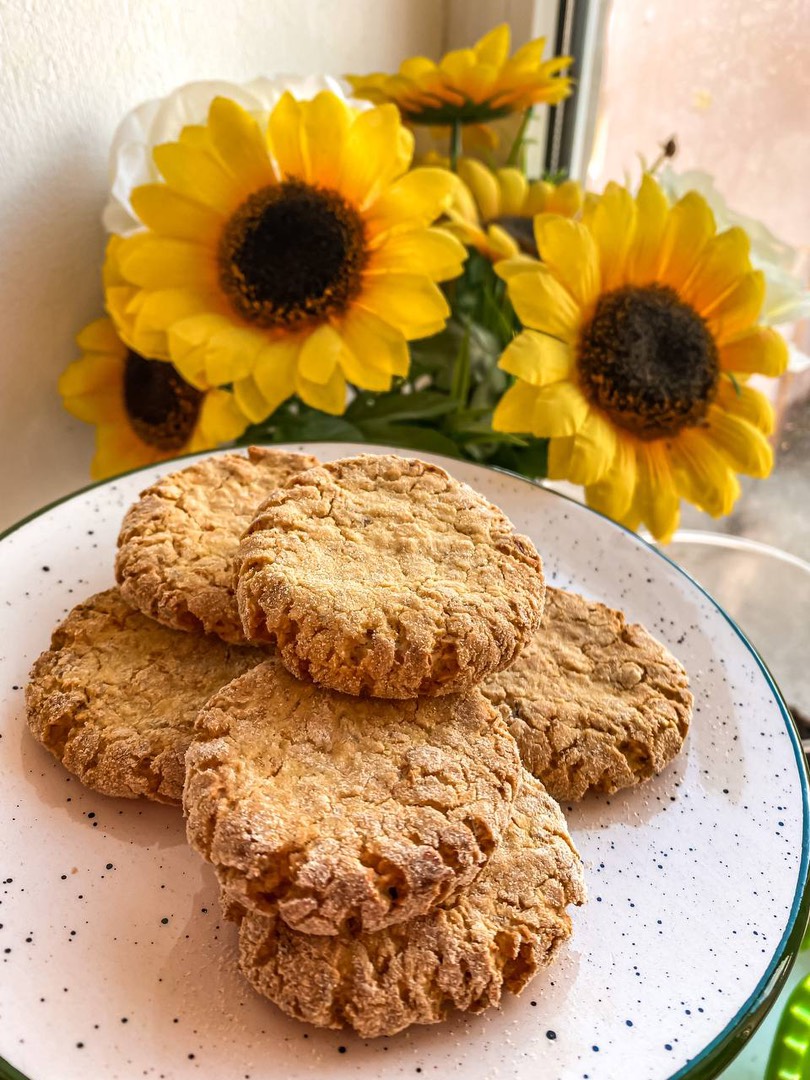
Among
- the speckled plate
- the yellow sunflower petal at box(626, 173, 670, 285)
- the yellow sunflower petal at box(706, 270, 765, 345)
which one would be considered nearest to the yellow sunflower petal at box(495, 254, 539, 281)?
the yellow sunflower petal at box(626, 173, 670, 285)

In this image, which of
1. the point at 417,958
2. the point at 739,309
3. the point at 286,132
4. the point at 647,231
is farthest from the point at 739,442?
the point at 417,958

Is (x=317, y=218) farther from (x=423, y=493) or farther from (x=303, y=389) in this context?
(x=423, y=493)

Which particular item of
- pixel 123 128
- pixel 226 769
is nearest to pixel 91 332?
pixel 123 128

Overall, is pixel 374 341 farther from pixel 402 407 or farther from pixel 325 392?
pixel 402 407

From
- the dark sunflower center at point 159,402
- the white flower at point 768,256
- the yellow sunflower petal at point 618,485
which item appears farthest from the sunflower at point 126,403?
the white flower at point 768,256

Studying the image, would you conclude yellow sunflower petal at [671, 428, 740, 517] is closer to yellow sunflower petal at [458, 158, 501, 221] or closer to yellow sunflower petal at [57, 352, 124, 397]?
yellow sunflower petal at [458, 158, 501, 221]
